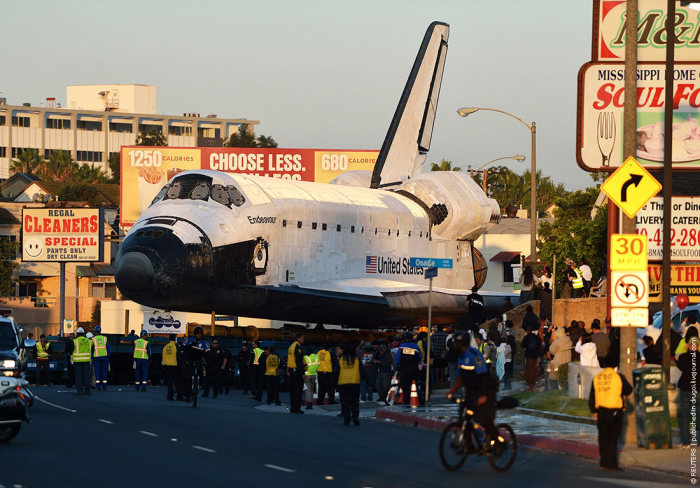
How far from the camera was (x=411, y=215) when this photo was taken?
44969 millimetres

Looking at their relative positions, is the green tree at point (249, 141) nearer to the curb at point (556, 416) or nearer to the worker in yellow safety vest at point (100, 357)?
the worker in yellow safety vest at point (100, 357)

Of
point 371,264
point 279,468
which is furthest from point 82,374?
point 279,468

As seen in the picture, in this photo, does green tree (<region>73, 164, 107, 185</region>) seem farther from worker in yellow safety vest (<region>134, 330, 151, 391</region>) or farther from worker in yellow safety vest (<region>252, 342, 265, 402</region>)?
worker in yellow safety vest (<region>252, 342, 265, 402</region>)

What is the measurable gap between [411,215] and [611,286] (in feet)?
87.2

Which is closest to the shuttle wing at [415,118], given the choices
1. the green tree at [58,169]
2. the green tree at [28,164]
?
the green tree at [58,169]

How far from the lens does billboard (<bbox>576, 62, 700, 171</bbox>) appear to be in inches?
916

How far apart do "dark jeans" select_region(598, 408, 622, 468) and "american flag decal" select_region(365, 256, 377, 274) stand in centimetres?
2543

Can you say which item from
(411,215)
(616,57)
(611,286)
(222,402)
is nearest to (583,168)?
(616,57)

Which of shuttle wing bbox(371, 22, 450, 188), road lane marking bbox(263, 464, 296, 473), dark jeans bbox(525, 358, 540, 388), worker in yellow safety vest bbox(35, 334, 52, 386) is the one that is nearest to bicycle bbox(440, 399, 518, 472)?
road lane marking bbox(263, 464, 296, 473)

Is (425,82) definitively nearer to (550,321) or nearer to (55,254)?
(550,321)

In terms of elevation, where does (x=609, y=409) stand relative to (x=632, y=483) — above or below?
above

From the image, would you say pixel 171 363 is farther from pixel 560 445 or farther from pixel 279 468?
pixel 279 468

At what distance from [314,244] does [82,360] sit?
31.4 ft

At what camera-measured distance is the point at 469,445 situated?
53.0 ft
